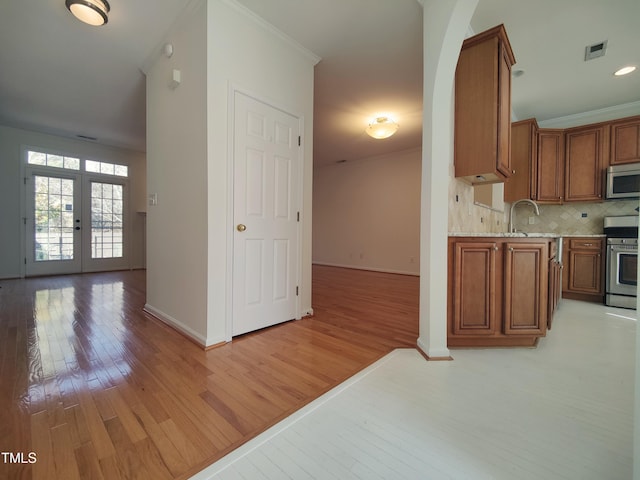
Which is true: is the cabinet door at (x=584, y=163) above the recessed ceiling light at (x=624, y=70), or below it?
below

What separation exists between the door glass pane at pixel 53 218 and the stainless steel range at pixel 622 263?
890cm

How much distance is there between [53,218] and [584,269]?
8917 millimetres

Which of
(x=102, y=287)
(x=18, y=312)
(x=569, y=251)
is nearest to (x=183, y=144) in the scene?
(x=18, y=312)

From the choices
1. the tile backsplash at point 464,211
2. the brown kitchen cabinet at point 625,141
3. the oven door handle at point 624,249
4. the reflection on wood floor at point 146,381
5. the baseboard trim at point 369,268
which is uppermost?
the brown kitchen cabinet at point 625,141

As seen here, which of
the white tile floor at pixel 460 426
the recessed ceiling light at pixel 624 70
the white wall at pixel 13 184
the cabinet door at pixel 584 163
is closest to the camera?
the white tile floor at pixel 460 426

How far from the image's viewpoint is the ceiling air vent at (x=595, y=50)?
263 centimetres

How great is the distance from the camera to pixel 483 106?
2.19 metres

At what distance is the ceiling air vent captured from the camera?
103 inches

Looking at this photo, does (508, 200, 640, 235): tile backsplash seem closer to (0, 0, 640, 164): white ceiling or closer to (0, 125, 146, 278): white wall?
(0, 0, 640, 164): white ceiling

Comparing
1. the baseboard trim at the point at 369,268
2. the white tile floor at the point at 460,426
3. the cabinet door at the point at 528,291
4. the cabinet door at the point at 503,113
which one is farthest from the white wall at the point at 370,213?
the white tile floor at the point at 460,426

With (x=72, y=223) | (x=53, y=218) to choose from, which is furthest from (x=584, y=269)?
(x=53, y=218)

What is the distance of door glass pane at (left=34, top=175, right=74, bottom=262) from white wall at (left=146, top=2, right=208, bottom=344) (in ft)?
13.1

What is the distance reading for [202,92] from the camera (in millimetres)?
2068

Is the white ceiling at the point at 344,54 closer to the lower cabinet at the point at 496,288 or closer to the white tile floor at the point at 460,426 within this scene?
the lower cabinet at the point at 496,288
